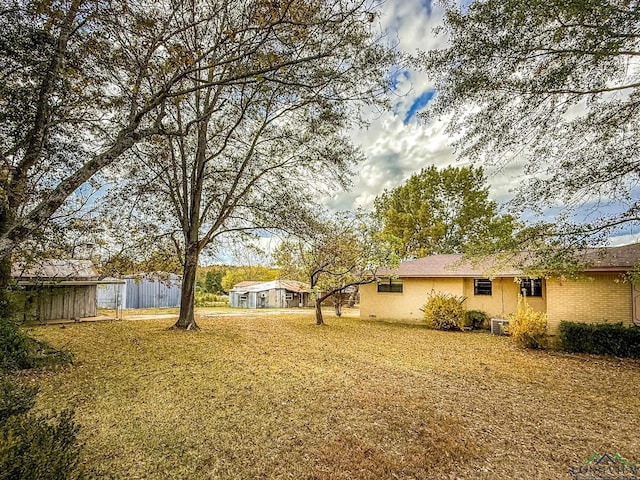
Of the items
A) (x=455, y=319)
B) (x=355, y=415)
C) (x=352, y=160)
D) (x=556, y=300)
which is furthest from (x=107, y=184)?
(x=556, y=300)

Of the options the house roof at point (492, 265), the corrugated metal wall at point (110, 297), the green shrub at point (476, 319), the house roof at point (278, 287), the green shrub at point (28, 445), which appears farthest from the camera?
the house roof at point (278, 287)

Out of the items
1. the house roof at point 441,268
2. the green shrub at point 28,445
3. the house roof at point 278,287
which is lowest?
the house roof at point 278,287

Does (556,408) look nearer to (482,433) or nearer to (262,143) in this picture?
(482,433)

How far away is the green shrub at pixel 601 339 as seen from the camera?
8.43 m

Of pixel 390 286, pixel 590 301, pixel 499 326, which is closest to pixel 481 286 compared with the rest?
pixel 499 326

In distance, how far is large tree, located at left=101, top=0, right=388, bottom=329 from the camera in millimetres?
4941

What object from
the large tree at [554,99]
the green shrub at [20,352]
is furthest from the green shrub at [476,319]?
the green shrub at [20,352]

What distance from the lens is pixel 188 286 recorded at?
11414 mm

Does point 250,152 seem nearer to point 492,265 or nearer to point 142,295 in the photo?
point 492,265

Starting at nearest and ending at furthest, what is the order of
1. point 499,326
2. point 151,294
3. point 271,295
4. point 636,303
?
point 636,303
point 499,326
point 151,294
point 271,295

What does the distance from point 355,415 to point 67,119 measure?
6.14 metres

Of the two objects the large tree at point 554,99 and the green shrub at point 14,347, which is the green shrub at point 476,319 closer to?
the large tree at point 554,99

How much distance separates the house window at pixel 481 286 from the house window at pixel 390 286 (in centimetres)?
356

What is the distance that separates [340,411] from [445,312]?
1028 centimetres
